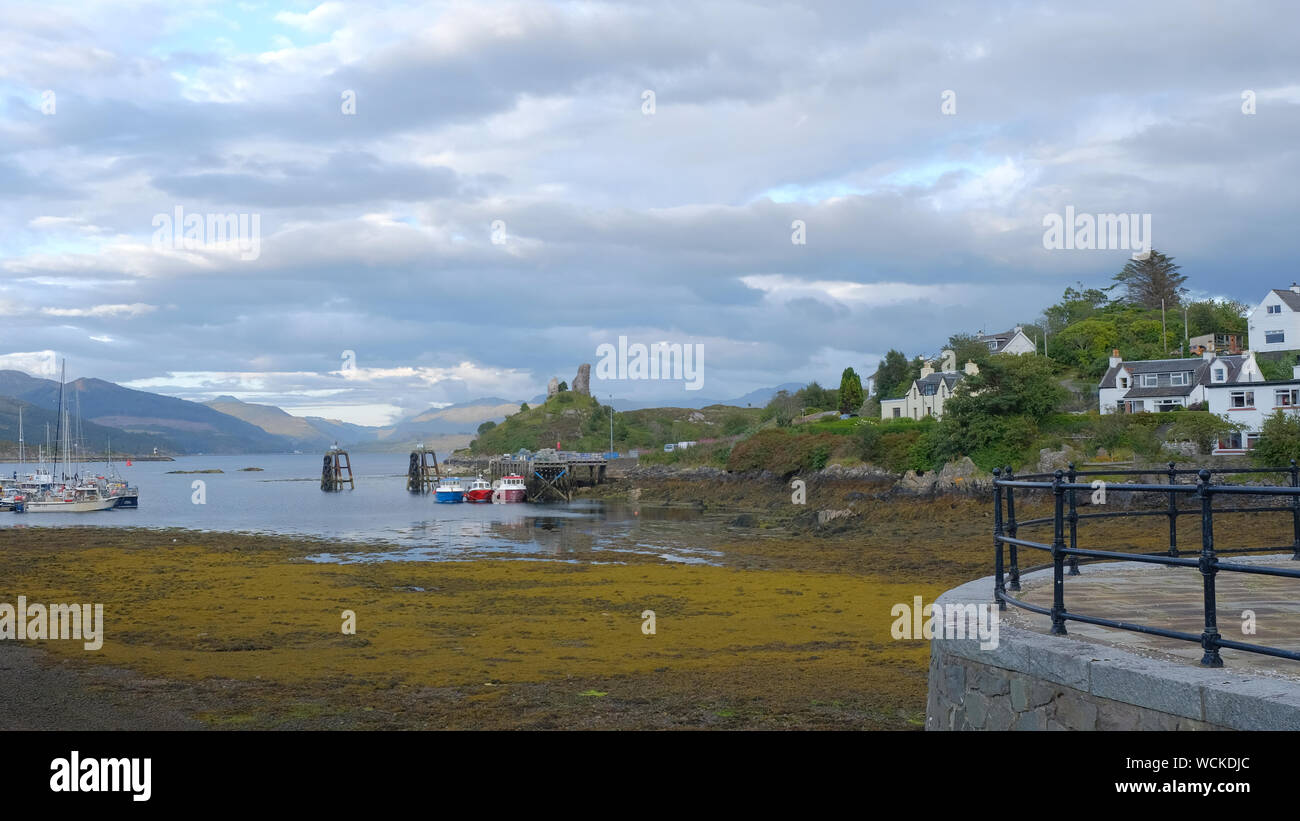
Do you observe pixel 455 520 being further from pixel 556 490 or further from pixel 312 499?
pixel 312 499

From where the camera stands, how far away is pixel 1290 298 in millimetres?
57281

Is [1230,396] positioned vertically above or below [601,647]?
above

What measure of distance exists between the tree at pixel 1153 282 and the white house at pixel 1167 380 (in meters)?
44.9

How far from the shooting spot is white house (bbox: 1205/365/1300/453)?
40.8 m

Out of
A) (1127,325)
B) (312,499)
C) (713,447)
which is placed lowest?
(312,499)

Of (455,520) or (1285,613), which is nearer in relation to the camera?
(1285,613)

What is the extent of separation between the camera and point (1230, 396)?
4428cm

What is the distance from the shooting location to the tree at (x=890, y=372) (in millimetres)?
77750

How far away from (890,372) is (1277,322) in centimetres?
2832

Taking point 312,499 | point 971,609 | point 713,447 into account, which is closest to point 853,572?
point 971,609

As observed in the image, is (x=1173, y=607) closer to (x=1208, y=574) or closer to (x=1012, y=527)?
(x=1012, y=527)

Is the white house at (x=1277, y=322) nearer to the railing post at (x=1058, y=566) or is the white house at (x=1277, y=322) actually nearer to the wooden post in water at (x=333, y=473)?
the railing post at (x=1058, y=566)

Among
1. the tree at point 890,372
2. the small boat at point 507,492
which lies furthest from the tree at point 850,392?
the small boat at point 507,492
